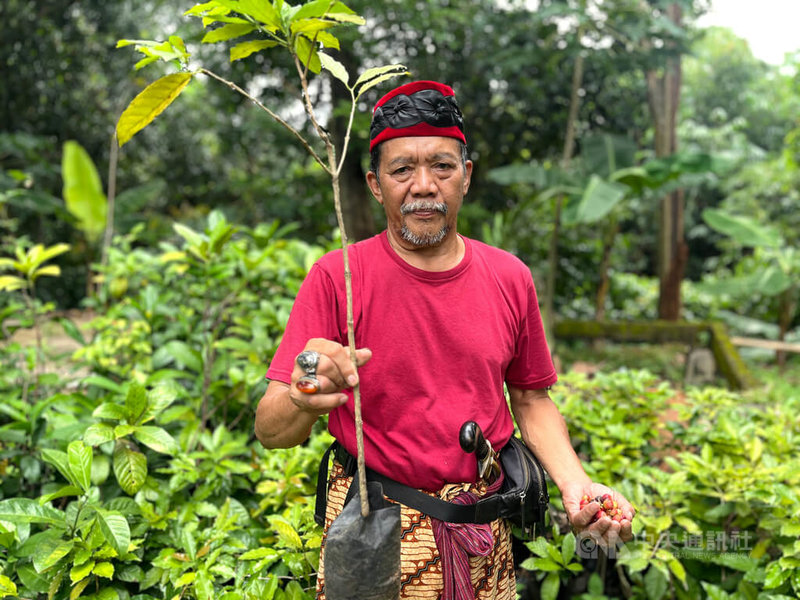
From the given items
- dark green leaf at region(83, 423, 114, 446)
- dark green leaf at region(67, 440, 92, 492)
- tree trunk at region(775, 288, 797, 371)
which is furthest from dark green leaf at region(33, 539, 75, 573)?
tree trunk at region(775, 288, 797, 371)

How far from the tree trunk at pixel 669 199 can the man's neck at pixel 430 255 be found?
700 cm

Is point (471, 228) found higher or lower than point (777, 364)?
higher

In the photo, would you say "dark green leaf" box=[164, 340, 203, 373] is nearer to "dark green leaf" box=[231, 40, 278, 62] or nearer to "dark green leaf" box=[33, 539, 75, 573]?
"dark green leaf" box=[33, 539, 75, 573]

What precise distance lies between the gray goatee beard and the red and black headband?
150 millimetres

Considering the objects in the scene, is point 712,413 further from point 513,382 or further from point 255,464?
point 255,464

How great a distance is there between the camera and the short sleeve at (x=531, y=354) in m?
1.48

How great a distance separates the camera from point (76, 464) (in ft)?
5.32

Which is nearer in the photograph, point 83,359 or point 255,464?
point 255,464

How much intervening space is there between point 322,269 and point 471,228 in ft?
21.2

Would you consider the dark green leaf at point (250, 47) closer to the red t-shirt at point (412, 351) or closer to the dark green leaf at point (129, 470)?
the red t-shirt at point (412, 351)

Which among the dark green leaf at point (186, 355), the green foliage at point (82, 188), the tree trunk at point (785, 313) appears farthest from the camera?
the tree trunk at point (785, 313)

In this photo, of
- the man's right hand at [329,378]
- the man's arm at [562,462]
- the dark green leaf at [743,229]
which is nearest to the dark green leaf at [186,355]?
the man's arm at [562,462]

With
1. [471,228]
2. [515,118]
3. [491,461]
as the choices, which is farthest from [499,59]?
[491,461]

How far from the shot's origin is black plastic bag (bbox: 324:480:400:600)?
1086mm
